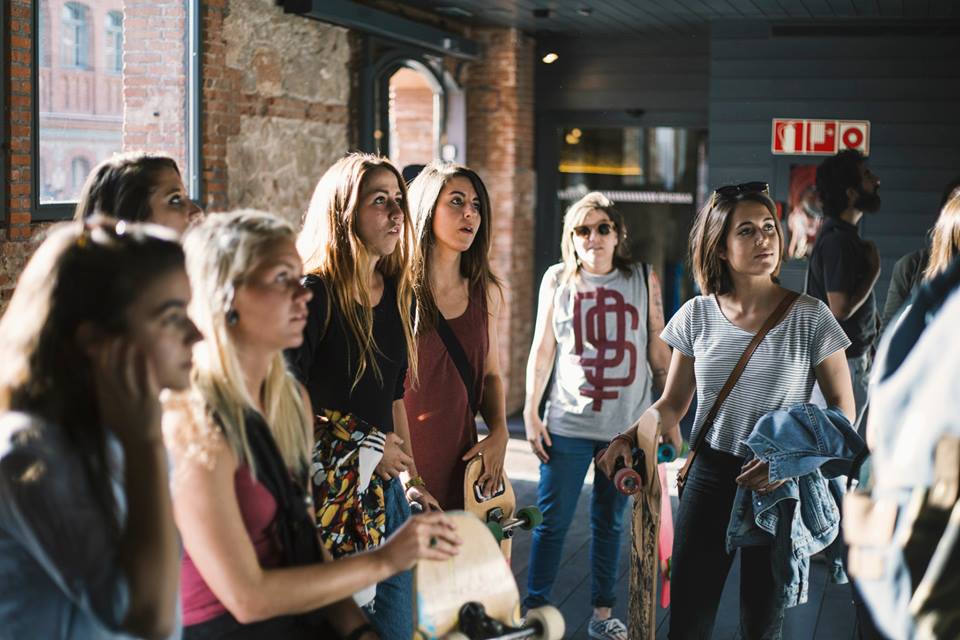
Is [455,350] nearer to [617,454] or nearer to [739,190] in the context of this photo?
[617,454]

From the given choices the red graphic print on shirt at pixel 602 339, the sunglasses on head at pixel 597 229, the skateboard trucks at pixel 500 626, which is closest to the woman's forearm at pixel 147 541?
the skateboard trucks at pixel 500 626

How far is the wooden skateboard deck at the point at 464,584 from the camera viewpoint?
2.07 metres

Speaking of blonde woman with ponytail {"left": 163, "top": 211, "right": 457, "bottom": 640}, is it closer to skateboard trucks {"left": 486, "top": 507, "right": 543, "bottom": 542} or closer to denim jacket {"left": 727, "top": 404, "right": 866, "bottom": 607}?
skateboard trucks {"left": 486, "top": 507, "right": 543, "bottom": 542}

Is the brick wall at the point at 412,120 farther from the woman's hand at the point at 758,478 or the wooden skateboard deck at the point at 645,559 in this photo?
the woman's hand at the point at 758,478

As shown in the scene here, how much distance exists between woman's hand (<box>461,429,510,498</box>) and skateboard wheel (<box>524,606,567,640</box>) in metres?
1.32

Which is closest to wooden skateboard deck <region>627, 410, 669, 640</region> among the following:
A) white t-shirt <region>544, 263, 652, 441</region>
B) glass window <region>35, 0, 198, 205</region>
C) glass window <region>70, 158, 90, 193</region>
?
white t-shirt <region>544, 263, 652, 441</region>

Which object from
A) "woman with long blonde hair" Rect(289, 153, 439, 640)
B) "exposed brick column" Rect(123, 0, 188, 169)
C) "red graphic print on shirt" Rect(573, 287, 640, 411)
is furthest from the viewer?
"exposed brick column" Rect(123, 0, 188, 169)

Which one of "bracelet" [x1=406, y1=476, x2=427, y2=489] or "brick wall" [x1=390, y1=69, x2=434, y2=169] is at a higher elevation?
"brick wall" [x1=390, y1=69, x2=434, y2=169]

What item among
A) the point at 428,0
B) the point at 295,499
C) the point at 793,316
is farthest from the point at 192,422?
the point at 428,0

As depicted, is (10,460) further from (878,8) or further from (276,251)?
(878,8)

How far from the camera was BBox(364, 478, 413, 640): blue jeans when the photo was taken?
302cm

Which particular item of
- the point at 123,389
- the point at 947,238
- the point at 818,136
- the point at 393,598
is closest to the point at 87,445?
the point at 123,389

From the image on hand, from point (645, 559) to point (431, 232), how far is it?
128cm

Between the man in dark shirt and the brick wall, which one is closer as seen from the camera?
the man in dark shirt
